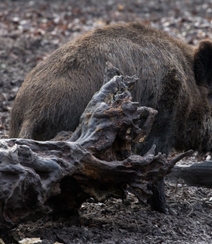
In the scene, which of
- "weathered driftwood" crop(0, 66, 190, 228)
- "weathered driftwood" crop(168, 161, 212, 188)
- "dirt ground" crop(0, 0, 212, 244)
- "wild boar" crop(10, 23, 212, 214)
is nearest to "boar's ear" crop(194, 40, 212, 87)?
"wild boar" crop(10, 23, 212, 214)

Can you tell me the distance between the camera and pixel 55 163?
15.1 feet

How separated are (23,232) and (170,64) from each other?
229 cm

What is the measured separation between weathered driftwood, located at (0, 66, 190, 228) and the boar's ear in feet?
5.13

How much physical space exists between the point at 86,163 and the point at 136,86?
60.4 inches

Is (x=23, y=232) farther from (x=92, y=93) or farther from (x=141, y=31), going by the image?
(x=141, y=31)

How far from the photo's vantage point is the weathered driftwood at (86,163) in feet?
14.6

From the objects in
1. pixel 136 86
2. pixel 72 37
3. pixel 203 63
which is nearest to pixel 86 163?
pixel 136 86

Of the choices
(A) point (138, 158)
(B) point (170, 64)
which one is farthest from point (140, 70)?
(A) point (138, 158)

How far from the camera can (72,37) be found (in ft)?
44.4

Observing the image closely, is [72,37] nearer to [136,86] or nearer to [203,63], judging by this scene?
[203,63]

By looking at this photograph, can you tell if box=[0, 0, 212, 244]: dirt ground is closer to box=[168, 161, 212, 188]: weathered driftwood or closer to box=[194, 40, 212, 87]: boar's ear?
box=[168, 161, 212, 188]: weathered driftwood

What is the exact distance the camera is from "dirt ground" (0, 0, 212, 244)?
5.25 metres

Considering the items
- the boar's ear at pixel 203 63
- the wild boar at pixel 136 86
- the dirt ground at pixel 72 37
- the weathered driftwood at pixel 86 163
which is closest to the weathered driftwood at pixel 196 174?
the dirt ground at pixel 72 37

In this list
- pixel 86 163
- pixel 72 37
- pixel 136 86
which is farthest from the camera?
pixel 72 37
